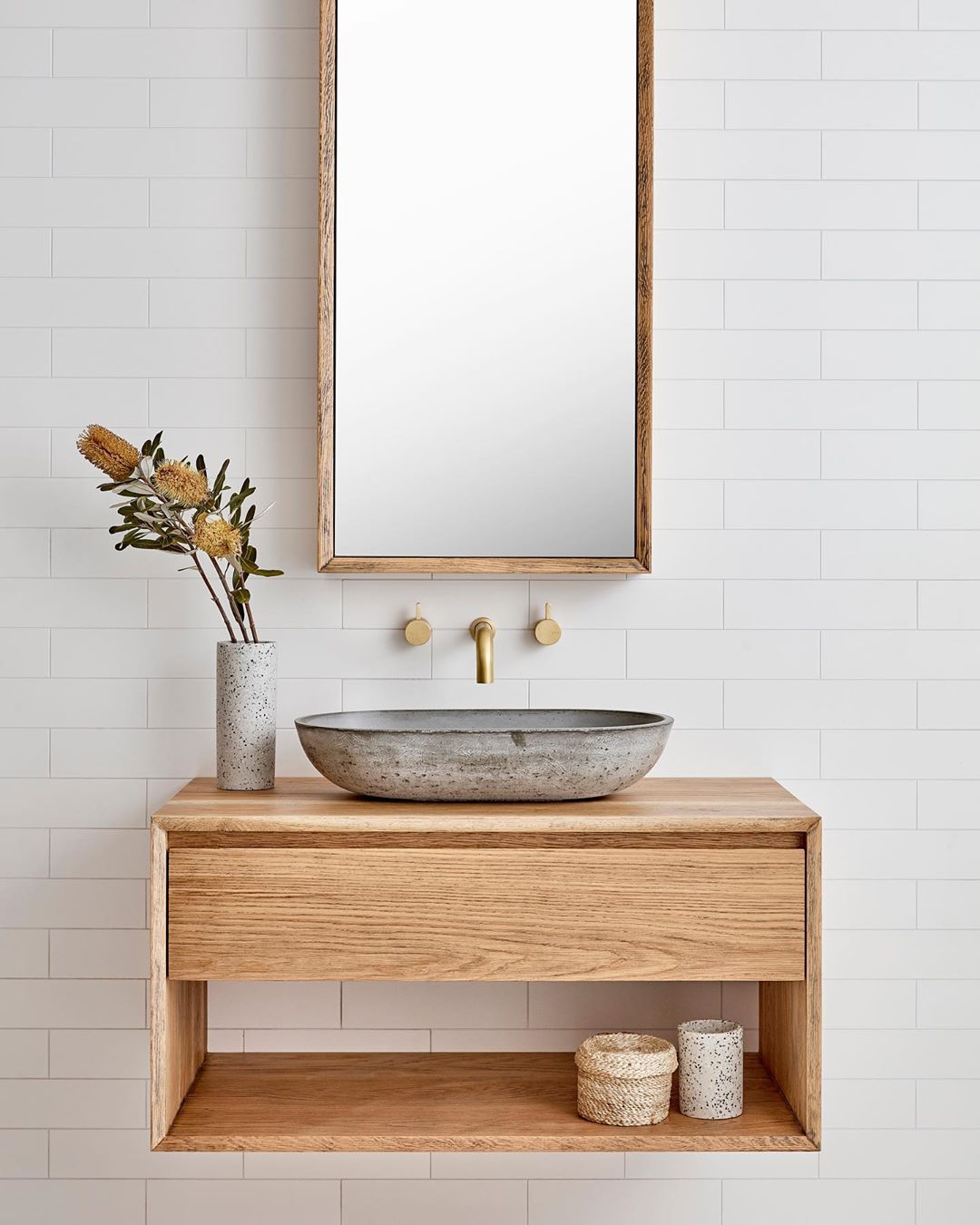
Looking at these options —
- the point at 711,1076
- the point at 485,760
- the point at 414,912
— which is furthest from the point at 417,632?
the point at 711,1076

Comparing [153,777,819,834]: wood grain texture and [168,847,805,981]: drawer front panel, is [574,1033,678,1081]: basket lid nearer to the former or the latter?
[168,847,805,981]: drawer front panel

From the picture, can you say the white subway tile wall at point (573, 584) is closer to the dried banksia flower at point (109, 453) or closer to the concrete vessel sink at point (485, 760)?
the dried banksia flower at point (109, 453)

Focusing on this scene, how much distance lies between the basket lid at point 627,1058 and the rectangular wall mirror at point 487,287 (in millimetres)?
773

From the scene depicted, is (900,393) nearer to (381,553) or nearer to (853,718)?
(853,718)

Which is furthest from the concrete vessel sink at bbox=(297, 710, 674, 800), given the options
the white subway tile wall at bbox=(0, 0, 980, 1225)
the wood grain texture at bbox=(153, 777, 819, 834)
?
the white subway tile wall at bbox=(0, 0, 980, 1225)

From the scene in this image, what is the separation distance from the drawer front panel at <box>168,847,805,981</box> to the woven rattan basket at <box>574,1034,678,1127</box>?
158 millimetres

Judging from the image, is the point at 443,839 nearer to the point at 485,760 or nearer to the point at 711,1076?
the point at 485,760

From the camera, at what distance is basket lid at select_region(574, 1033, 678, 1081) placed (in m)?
1.73

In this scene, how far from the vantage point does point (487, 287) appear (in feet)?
6.73

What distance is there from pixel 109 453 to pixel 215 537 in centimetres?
21

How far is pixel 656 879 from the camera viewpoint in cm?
168

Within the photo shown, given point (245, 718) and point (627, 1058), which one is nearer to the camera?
point (627, 1058)

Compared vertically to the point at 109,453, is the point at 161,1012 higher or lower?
lower

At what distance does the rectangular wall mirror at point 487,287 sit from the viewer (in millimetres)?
2031
